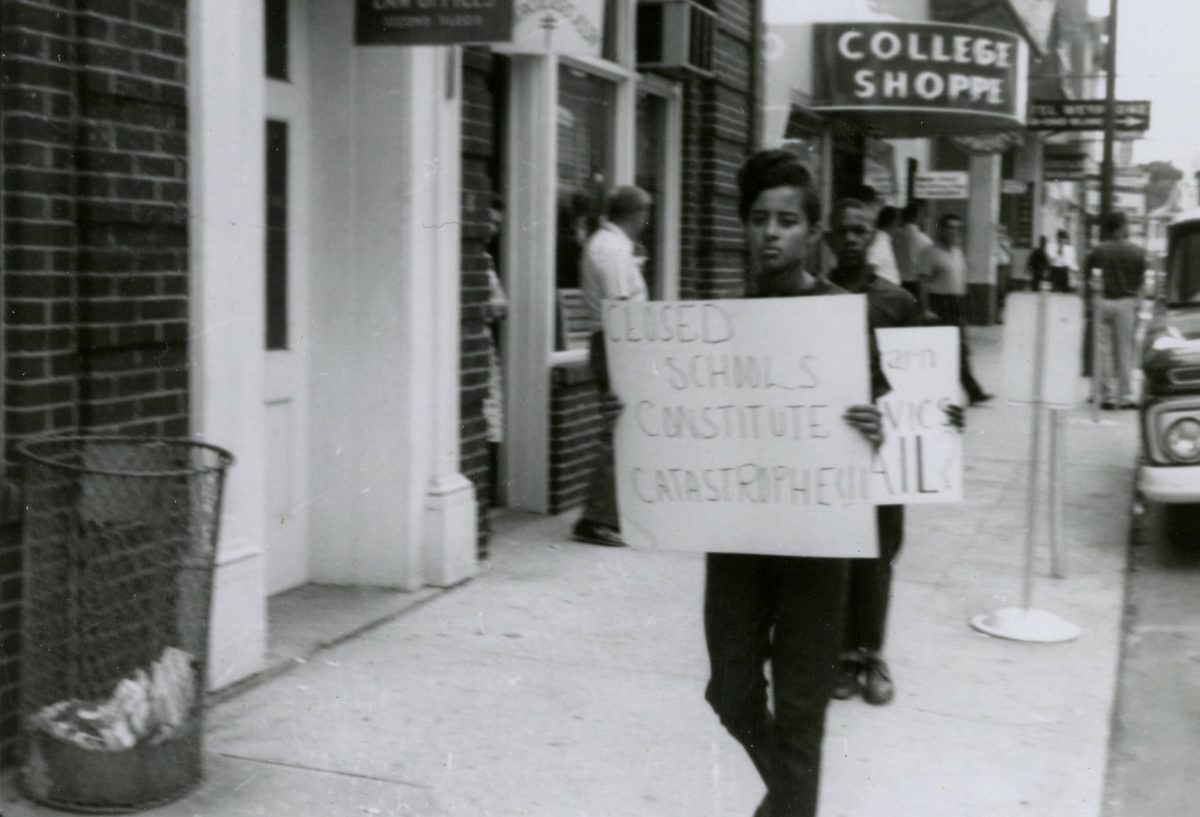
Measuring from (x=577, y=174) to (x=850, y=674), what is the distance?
4.56 m

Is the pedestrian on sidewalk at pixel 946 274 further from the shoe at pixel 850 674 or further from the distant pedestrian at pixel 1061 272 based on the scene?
the shoe at pixel 850 674

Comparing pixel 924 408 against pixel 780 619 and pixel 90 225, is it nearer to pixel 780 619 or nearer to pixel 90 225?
pixel 780 619

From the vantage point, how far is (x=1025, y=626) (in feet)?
22.4

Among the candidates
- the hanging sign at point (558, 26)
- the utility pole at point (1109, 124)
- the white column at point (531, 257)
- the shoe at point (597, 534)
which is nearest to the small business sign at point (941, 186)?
the utility pole at point (1109, 124)

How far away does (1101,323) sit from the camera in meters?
14.8

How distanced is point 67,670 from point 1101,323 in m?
12.4

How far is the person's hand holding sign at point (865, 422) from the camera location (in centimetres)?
367

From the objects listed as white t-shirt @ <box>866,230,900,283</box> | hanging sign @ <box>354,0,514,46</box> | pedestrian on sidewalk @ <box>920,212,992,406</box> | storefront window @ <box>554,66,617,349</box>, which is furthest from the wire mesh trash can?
pedestrian on sidewalk @ <box>920,212,992,406</box>

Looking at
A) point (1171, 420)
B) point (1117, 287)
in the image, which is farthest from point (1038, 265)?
point (1171, 420)

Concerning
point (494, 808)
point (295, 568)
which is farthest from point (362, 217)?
point (494, 808)

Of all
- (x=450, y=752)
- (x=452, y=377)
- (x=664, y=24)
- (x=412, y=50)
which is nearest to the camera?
(x=450, y=752)

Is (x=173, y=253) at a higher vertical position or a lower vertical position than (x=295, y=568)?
higher

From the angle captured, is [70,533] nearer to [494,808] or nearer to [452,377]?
[494,808]

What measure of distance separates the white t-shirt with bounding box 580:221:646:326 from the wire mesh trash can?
4166 millimetres
